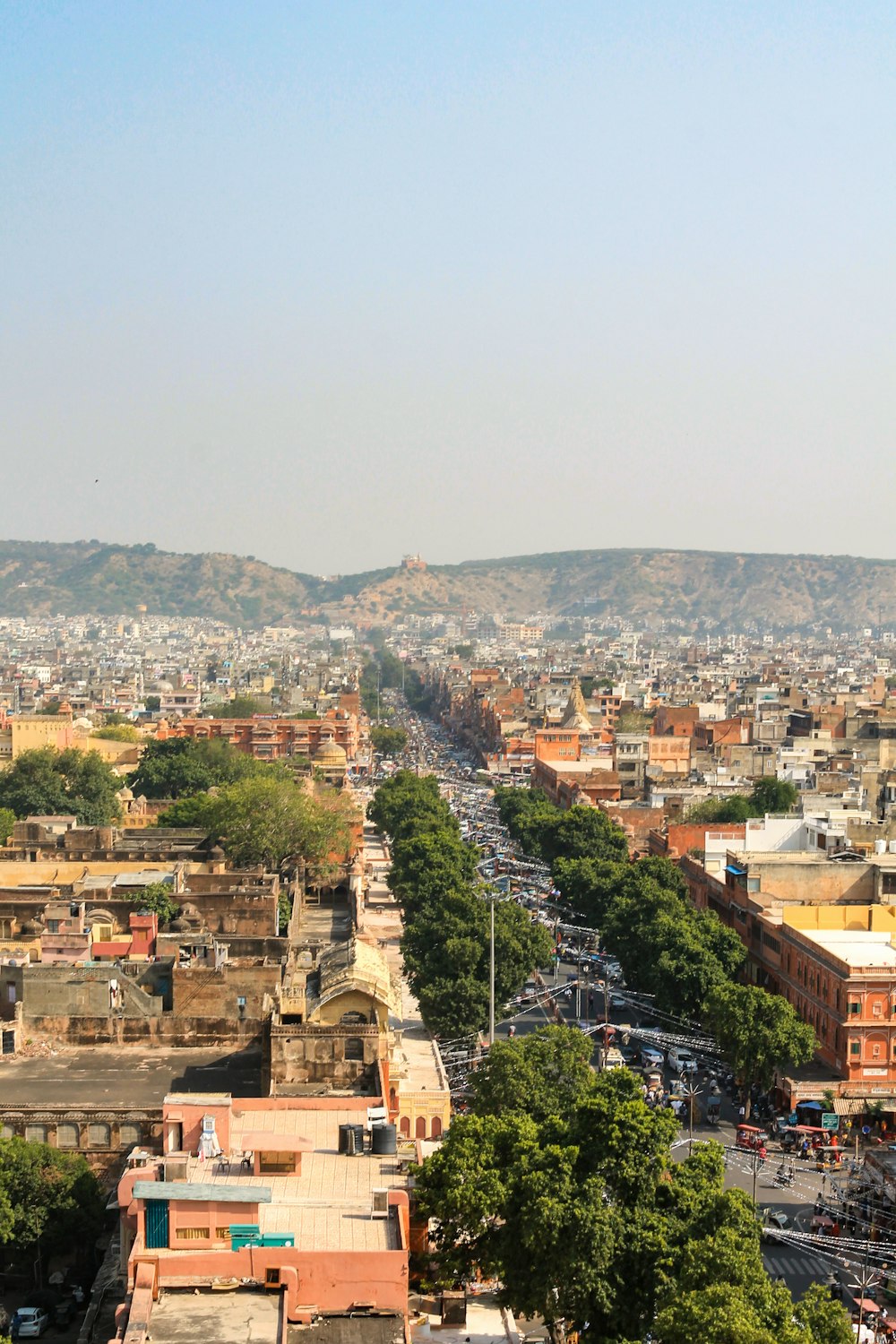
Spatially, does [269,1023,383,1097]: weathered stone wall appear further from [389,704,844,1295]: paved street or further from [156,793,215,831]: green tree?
[156,793,215,831]: green tree

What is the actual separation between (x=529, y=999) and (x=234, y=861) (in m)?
18.9

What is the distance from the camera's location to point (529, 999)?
219 feet

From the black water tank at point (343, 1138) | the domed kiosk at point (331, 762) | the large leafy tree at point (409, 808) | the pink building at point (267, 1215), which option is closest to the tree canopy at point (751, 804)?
the large leafy tree at point (409, 808)

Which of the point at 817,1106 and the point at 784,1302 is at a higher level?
the point at 784,1302

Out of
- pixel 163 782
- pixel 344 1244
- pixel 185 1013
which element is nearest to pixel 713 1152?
pixel 344 1244

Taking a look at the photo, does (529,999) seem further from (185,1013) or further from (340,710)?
(340,710)

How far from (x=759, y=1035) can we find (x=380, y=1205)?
82.2ft

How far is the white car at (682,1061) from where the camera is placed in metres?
56.0

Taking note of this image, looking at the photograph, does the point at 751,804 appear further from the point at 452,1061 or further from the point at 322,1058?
the point at 322,1058

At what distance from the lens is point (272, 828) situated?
82625 millimetres

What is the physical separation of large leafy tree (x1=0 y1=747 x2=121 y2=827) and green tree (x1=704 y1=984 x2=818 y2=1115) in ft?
175

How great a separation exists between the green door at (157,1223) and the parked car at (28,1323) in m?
7.07

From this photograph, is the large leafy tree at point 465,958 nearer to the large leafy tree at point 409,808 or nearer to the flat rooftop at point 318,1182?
the flat rooftop at point 318,1182

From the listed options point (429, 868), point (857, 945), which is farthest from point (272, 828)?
point (857, 945)
